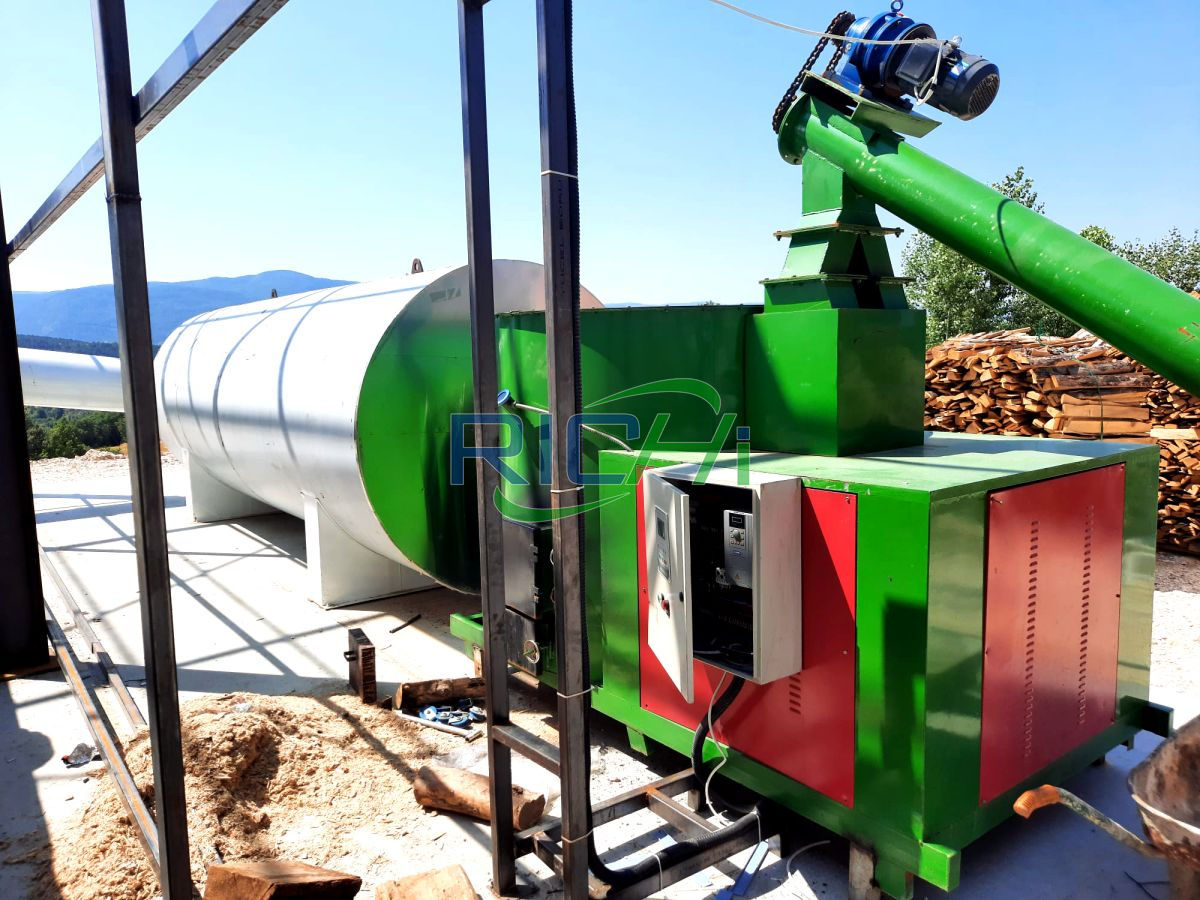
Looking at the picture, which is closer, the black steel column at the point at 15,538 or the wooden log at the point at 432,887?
the wooden log at the point at 432,887

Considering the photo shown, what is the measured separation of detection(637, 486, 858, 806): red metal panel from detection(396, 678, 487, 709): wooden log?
193 centimetres

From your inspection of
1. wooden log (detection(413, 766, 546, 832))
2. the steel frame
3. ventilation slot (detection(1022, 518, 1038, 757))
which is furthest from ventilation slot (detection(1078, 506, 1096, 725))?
wooden log (detection(413, 766, 546, 832))

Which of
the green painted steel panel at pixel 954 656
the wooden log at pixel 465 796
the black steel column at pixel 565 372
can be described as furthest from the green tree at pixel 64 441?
the green painted steel panel at pixel 954 656

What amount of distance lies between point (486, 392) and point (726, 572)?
1162 mm

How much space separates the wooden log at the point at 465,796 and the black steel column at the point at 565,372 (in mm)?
732

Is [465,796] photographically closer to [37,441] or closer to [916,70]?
[916,70]

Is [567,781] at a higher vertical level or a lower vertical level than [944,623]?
lower

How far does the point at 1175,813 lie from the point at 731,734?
1.55 metres

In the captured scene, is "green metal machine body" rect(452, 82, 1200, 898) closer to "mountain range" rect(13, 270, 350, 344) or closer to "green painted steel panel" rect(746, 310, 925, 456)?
"green painted steel panel" rect(746, 310, 925, 456)

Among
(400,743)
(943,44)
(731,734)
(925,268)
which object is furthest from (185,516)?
(925,268)

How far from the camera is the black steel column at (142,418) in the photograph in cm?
242

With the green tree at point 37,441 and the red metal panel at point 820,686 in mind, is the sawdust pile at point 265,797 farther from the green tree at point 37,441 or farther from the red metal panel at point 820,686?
the green tree at point 37,441

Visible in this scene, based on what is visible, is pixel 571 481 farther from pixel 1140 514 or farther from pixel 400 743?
pixel 1140 514

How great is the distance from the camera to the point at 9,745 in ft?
14.3
